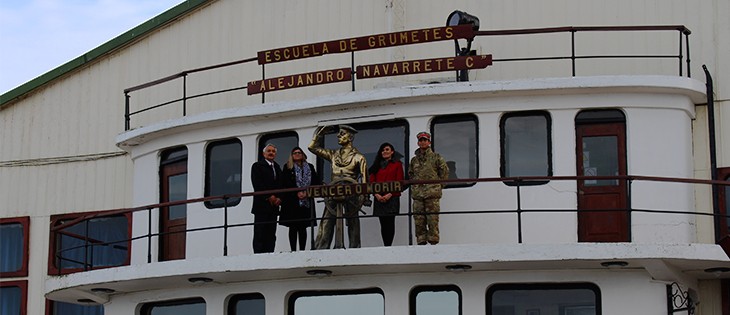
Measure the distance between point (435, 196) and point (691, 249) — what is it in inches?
144

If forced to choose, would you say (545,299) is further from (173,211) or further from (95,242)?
(95,242)

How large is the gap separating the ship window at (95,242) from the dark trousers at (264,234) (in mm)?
4736

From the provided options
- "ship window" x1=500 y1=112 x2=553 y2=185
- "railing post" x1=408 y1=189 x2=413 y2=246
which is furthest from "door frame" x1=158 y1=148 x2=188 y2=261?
"ship window" x1=500 y1=112 x2=553 y2=185

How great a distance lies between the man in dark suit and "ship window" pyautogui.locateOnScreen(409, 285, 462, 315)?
7.51 ft

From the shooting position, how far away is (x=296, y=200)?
22844mm

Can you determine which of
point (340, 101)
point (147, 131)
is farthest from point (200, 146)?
point (340, 101)

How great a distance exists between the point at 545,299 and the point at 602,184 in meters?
1.96

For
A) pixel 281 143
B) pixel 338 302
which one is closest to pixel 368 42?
pixel 281 143

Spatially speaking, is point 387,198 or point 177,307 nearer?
point 387,198

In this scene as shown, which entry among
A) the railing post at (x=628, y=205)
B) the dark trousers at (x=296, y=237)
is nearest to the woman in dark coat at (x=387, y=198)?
the dark trousers at (x=296, y=237)

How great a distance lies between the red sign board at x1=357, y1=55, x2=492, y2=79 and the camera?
23.0 m

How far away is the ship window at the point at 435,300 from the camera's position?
22.5m

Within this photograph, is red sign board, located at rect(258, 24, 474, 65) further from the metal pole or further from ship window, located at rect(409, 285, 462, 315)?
ship window, located at rect(409, 285, 462, 315)

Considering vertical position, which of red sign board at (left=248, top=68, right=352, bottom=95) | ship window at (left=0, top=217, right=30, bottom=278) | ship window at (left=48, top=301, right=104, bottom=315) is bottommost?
ship window at (left=48, top=301, right=104, bottom=315)
